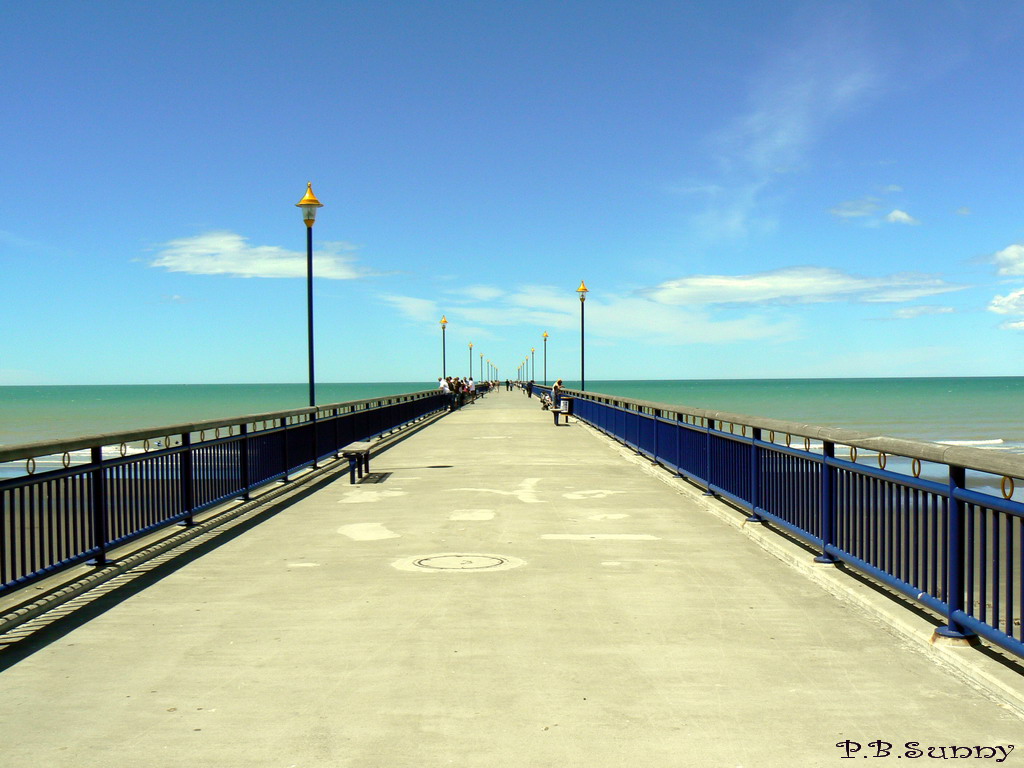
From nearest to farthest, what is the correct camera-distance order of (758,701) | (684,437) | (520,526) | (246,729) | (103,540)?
(246,729) < (758,701) < (103,540) < (520,526) < (684,437)

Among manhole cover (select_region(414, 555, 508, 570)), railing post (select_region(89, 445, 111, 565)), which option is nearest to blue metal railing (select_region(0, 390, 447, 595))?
railing post (select_region(89, 445, 111, 565))

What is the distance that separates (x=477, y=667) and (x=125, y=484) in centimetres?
486

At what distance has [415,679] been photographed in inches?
207

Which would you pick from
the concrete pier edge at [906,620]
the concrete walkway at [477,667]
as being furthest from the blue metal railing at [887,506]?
the concrete walkway at [477,667]

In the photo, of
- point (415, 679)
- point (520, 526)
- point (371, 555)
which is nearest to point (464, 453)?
point (520, 526)

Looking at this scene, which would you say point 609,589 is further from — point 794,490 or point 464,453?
point 464,453

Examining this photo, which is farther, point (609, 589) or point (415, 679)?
point (609, 589)

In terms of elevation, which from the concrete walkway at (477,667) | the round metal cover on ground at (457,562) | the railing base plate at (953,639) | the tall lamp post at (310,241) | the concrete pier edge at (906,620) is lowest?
the round metal cover on ground at (457,562)

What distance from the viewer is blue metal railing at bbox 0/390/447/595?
22.6 ft

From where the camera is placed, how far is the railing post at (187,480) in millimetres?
10094

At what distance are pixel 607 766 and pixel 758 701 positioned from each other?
1.20 m

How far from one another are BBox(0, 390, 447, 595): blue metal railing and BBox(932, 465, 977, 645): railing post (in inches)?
237

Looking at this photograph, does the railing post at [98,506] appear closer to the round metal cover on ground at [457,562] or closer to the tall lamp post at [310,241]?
the round metal cover on ground at [457,562]

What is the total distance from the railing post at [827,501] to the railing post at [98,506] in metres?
6.12
